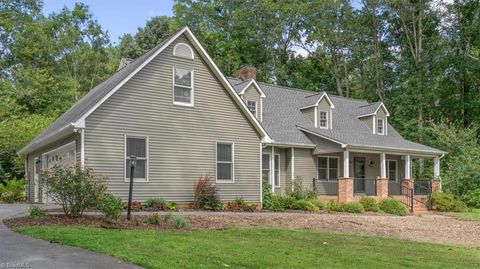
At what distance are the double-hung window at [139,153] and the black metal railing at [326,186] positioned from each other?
10355mm

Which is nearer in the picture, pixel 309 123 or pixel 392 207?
pixel 392 207

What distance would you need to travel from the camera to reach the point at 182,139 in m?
18.0

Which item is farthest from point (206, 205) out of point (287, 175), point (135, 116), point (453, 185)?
point (453, 185)

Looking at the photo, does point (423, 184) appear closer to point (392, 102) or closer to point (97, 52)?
point (392, 102)

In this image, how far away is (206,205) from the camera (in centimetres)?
1797

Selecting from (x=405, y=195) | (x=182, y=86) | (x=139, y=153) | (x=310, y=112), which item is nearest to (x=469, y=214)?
(x=405, y=195)

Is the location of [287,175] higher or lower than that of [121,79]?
lower

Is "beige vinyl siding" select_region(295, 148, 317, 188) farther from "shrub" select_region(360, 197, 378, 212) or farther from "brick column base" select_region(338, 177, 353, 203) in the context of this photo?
"shrub" select_region(360, 197, 378, 212)

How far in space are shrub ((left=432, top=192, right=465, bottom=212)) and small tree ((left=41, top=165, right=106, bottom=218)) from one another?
A: 1885cm

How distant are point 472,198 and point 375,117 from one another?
279 inches

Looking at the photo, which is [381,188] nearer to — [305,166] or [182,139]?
[305,166]

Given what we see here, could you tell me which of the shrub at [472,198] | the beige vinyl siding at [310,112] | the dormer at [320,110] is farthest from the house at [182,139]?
the shrub at [472,198]

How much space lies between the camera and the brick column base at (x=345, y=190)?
76.4ft

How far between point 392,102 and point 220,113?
23364 mm
